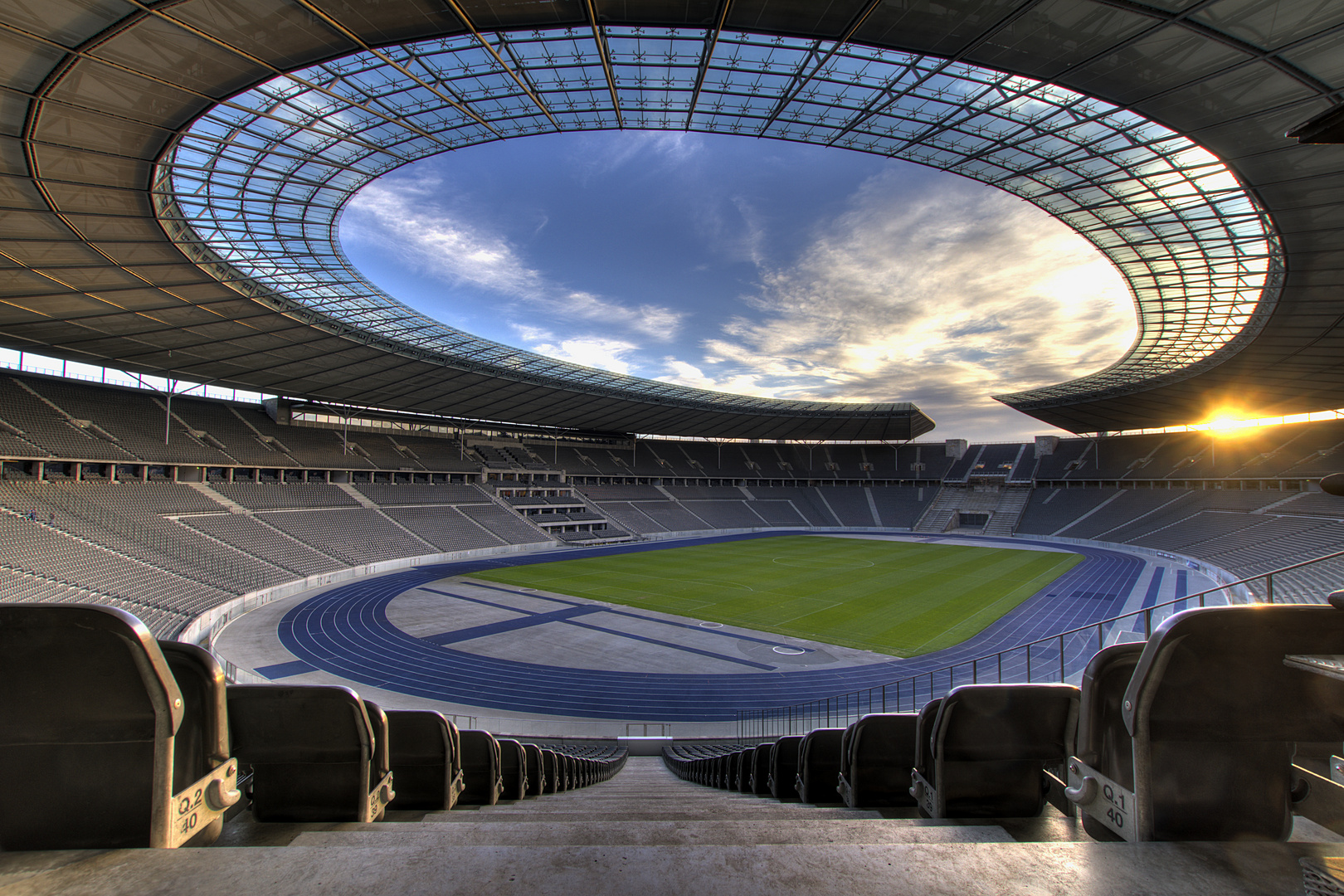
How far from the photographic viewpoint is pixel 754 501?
78.5 metres

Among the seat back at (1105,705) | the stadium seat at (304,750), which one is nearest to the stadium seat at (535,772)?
the stadium seat at (304,750)

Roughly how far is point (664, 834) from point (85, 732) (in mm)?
2432

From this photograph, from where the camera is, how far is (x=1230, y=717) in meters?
2.53

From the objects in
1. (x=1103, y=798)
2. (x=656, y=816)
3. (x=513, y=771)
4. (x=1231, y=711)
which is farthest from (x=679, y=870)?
(x=513, y=771)

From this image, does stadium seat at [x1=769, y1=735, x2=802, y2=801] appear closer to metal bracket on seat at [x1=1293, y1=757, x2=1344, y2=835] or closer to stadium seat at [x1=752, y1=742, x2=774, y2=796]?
stadium seat at [x1=752, y1=742, x2=774, y2=796]

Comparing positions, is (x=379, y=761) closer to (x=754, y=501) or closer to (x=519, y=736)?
(x=519, y=736)

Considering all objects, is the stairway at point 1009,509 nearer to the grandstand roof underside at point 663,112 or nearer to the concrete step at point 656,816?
the grandstand roof underside at point 663,112

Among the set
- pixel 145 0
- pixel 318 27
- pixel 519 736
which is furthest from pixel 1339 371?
pixel 145 0

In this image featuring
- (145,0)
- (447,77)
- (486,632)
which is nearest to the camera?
(145,0)

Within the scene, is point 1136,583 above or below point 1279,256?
below

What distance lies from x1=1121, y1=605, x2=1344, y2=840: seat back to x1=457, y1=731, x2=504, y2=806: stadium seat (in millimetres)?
5043

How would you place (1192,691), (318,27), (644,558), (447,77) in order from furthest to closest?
1. (644,558)
2. (447,77)
3. (318,27)
4. (1192,691)

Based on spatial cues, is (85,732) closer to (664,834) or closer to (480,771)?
(664,834)

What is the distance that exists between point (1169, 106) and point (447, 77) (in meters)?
18.2
